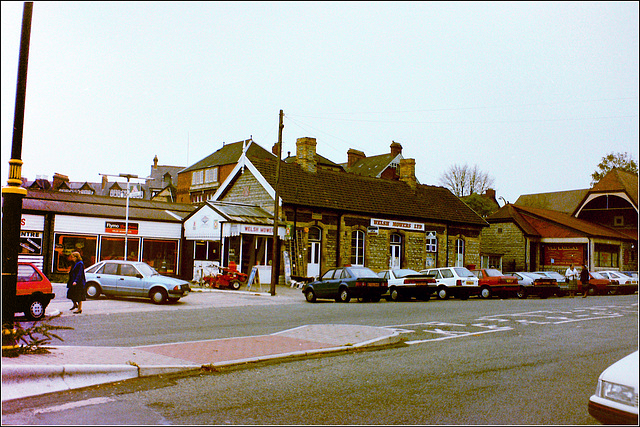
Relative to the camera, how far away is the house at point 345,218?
29953 mm

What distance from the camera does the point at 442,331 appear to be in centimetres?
1282

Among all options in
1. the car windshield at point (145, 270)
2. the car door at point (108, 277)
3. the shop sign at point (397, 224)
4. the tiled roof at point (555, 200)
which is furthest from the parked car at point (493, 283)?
the tiled roof at point (555, 200)

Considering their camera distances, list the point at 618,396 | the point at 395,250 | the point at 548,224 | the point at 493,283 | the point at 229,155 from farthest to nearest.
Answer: the point at 229,155
the point at 548,224
the point at 395,250
the point at 493,283
the point at 618,396

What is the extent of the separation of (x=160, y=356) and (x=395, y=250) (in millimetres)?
28039

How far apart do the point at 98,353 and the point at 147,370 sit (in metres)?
1.34

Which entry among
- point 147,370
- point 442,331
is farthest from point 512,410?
point 442,331

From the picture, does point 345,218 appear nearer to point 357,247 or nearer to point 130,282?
point 357,247

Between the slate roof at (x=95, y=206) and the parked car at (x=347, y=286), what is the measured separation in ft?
41.9

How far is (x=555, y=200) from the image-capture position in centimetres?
6850

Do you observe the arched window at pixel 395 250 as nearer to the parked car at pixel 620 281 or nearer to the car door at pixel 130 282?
the parked car at pixel 620 281

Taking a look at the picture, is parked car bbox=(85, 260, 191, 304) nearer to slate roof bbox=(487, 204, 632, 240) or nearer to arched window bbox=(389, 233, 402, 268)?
arched window bbox=(389, 233, 402, 268)

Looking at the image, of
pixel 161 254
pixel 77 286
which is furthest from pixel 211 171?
pixel 77 286

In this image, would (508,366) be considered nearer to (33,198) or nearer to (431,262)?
(33,198)

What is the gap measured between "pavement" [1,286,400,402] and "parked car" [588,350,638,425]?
5371 mm
